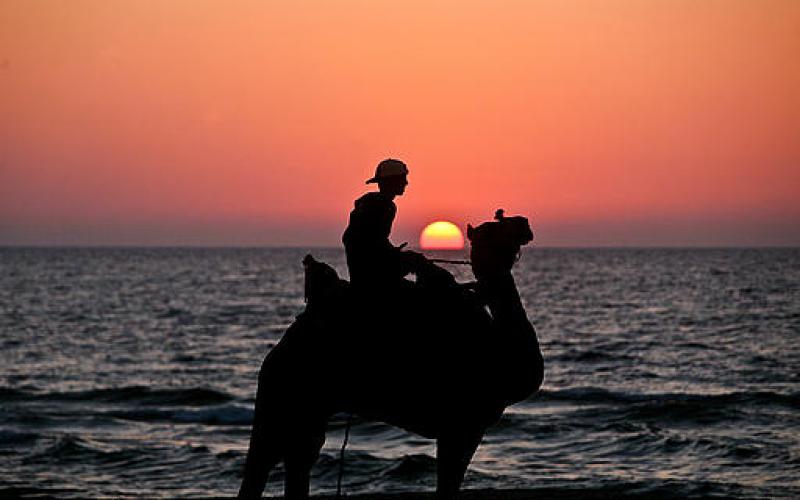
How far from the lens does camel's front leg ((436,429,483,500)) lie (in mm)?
8453

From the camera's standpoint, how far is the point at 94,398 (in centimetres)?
3450

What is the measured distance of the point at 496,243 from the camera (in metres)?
8.41

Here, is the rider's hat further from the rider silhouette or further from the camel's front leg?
the camel's front leg

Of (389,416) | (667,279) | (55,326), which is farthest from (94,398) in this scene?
(667,279)

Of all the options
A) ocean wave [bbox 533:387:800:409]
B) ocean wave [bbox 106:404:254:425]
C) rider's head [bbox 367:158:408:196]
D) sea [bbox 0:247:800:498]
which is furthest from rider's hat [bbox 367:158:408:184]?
ocean wave [bbox 533:387:800:409]

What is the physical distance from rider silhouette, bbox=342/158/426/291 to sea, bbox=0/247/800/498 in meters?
0.70

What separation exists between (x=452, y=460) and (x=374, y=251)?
1486 millimetres

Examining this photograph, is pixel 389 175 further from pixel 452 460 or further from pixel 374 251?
pixel 452 460

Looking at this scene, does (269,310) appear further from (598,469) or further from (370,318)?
(370,318)

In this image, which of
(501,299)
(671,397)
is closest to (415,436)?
(671,397)

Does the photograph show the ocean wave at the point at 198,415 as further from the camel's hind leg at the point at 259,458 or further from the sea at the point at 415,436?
the camel's hind leg at the point at 259,458

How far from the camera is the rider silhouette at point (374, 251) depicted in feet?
26.7

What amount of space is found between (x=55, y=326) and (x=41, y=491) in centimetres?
4903

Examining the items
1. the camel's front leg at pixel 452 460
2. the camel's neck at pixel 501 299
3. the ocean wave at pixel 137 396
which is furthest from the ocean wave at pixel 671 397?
the camel's neck at pixel 501 299
